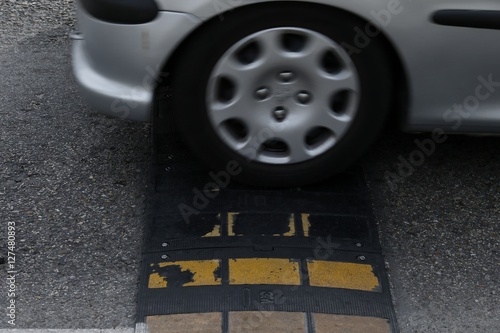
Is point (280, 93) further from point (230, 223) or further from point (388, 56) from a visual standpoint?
point (230, 223)

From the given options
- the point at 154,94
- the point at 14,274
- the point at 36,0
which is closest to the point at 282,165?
the point at 154,94

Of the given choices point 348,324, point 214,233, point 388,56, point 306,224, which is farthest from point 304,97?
point 348,324

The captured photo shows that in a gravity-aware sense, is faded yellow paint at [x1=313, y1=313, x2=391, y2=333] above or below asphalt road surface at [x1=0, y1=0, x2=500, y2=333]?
below

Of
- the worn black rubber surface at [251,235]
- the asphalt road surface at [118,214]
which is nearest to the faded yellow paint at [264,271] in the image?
the worn black rubber surface at [251,235]

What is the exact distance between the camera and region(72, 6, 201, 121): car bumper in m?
3.34

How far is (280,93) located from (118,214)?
32.9 inches

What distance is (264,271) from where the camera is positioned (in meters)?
3.20

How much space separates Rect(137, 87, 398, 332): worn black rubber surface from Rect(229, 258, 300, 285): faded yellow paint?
0.09ft

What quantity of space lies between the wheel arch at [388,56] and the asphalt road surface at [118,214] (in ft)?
1.28

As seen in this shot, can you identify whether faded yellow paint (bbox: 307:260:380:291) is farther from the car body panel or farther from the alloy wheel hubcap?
the car body panel

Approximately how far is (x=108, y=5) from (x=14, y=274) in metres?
1.09

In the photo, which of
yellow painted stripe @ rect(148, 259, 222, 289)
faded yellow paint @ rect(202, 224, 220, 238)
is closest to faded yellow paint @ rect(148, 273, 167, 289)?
yellow painted stripe @ rect(148, 259, 222, 289)

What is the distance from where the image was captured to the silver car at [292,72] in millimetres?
3326

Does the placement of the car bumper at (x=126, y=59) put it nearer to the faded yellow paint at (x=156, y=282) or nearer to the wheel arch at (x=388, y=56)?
the wheel arch at (x=388, y=56)
